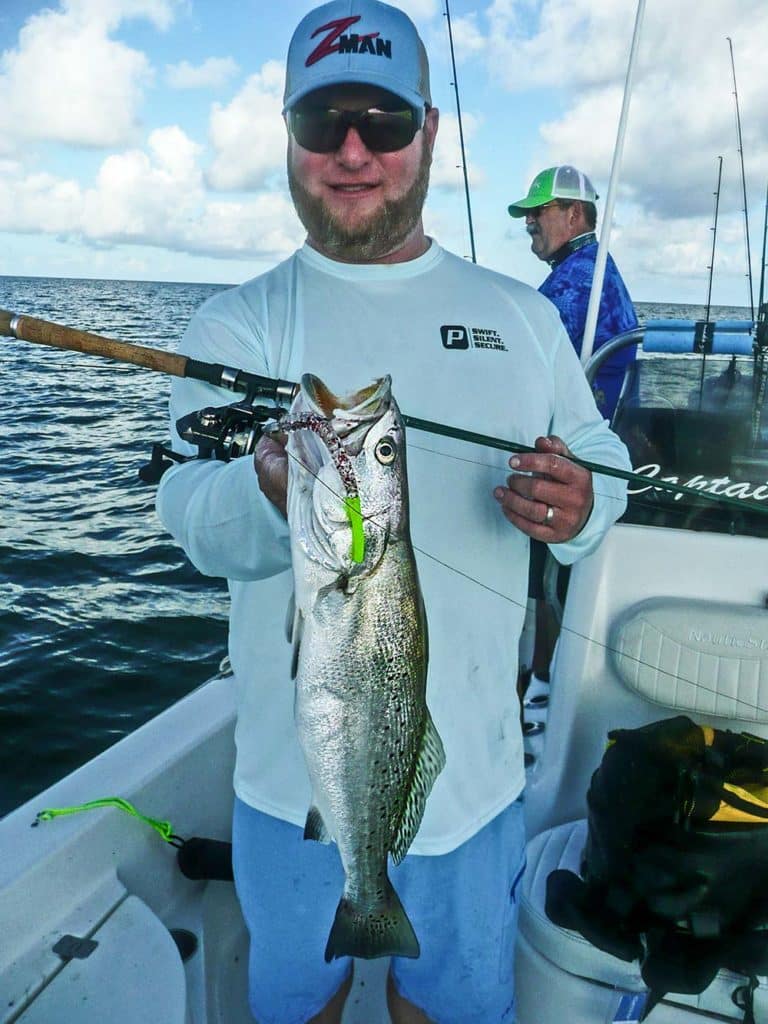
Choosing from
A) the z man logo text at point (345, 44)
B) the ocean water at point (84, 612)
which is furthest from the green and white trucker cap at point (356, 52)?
the ocean water at point (84, 612)

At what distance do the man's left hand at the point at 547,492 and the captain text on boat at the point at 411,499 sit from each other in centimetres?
8

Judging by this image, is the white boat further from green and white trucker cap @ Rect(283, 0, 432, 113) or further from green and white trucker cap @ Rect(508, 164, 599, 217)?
green and white trucker cap @ Rect(508, 164, 599, 217)

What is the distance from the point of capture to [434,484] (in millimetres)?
2090

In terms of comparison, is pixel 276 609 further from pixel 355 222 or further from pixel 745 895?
pixel 745 895

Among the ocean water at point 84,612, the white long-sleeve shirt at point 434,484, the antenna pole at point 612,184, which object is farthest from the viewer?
the ocean water at point 84,612

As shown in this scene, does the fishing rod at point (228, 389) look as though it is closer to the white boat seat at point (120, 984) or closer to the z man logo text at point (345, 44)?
the z man logo text at point (345, 44)

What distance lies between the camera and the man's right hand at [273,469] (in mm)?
1629

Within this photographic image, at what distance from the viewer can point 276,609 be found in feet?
6.61

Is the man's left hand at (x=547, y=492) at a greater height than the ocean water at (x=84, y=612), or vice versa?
the man's left hand at (x=547, y=492)

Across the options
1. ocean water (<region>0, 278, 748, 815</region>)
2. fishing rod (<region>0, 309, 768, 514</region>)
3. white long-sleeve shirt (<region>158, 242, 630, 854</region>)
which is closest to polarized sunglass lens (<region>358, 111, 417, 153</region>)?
white long-sleeve shirt (<region>158, 242, 630, 854</region>)

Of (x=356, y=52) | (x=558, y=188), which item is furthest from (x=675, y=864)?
(x=558, y=188)

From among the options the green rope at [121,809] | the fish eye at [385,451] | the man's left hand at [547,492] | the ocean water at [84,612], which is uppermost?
the fish eye at [385,451]

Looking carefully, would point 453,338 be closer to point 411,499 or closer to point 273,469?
point 411,499

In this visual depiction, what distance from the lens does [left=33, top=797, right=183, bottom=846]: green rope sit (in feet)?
8.64
